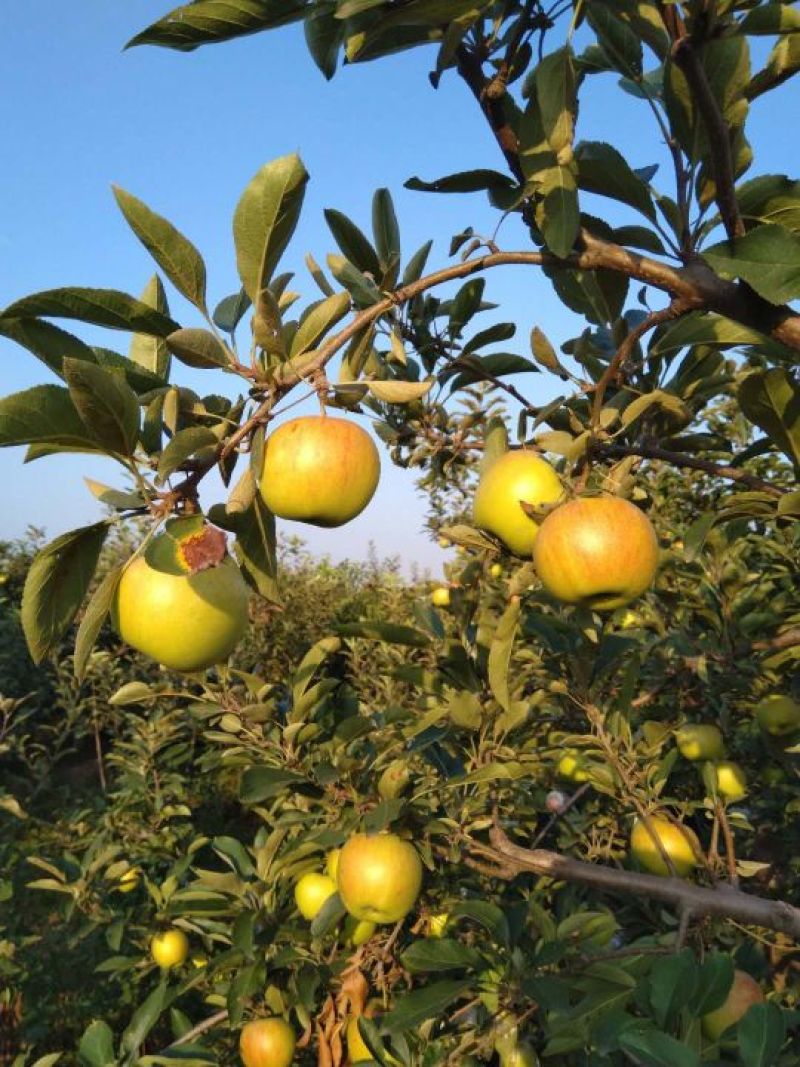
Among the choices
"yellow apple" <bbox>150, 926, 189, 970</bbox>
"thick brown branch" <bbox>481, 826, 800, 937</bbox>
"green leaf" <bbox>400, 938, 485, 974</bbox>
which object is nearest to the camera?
"thick brown branch" <bbox>481, 826, 800, 937</bbox>

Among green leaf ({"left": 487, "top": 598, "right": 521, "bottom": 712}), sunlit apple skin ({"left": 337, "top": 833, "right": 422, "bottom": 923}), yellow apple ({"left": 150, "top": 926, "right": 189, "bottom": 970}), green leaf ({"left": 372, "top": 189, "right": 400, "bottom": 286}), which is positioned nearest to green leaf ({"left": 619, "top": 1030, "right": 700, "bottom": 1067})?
green leaf ({"left": 487, "top": 598, "right": 521, "bottom": 712})

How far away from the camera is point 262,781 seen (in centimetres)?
200

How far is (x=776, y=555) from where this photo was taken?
3170mm

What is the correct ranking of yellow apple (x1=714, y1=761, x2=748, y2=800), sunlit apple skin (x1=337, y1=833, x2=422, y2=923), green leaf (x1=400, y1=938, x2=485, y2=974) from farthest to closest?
yellow apple (x1=714, y1=761, x2=748, y2=800) < sunlit apple skin (x1=337, y1=833, x2=422, y2=923) < green leaf (x1=400, y1=938, x2=485, y2=974)

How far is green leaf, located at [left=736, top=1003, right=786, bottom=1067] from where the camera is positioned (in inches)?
37.2

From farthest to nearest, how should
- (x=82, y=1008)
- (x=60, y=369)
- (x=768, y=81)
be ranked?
(x=82, y=1008), (x=768, y=81), (x=60, y=369)

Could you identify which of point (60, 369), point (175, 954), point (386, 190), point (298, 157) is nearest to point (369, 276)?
point (386, 190)

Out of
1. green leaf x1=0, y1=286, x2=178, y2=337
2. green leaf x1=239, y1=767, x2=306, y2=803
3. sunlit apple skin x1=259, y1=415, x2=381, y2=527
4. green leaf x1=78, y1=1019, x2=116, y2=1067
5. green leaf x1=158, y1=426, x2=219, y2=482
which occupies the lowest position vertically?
green leaf x1=78, y1=1019, x2=116, y2=1067

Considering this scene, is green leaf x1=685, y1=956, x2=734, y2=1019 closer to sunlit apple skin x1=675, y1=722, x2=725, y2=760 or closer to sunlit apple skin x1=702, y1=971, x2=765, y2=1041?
sunlit apple skin x1=702, y1=971, x2=765, y2=1041

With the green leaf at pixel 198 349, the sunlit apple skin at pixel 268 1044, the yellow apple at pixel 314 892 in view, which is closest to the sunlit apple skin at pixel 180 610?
the green leaf at pixel 198 349

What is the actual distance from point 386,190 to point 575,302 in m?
0.50

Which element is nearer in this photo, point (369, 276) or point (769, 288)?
point (769, 288)

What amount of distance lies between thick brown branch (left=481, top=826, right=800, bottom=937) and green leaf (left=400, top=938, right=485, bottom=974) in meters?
0.23

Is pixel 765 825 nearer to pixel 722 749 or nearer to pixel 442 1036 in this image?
pixel 722 749
